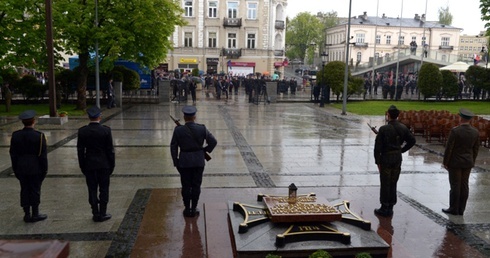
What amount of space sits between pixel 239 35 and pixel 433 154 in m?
43.0

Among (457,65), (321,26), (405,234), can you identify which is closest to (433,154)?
(405,234)

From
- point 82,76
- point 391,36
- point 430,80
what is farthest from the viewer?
point 391,36

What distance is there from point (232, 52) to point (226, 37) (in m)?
2.03

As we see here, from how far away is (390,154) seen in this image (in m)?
7.42

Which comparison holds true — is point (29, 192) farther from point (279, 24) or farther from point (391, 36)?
point (391, 36)

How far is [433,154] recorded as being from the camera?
530 inches

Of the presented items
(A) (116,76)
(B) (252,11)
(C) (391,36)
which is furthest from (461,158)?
(C) (391,36)

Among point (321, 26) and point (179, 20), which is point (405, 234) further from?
point (321, 26)

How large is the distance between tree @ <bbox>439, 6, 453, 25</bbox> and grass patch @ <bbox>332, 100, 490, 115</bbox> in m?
76.4

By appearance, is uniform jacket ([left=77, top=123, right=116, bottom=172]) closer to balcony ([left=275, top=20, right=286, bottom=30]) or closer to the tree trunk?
the tree trunk

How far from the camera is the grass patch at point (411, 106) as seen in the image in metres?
26.6

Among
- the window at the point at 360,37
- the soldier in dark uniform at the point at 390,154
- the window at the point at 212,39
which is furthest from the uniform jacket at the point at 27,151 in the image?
the window at the point at 360,37

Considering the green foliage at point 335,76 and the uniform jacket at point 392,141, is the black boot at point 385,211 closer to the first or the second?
the uniform jacket at point 392,141

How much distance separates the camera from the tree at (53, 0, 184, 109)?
20984mm
